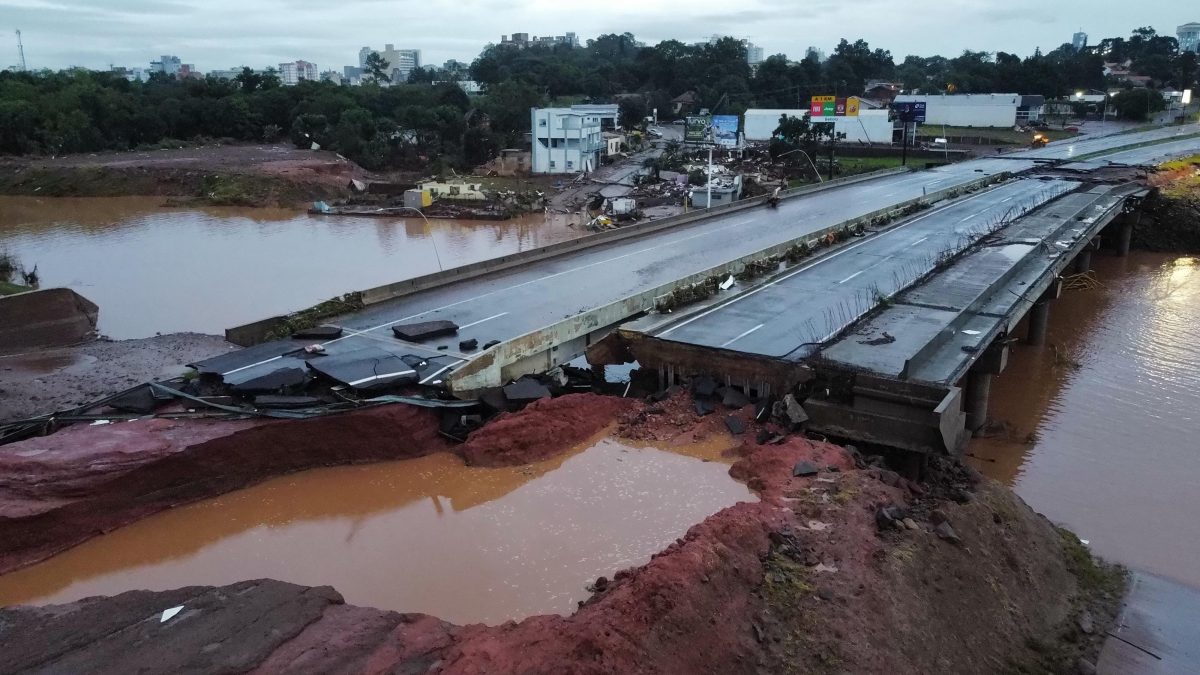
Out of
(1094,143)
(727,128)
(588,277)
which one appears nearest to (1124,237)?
(727,128)

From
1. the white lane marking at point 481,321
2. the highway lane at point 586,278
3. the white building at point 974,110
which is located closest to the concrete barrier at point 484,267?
the highway lane at point 586,278

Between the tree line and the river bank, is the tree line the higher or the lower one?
the higher one

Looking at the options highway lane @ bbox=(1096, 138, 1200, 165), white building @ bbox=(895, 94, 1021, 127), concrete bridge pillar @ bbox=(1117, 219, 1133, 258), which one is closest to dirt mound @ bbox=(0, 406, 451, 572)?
concrete bridge pillar @ bbox=(1117, 219, 1133, 258)

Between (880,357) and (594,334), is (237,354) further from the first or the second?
(880,357)

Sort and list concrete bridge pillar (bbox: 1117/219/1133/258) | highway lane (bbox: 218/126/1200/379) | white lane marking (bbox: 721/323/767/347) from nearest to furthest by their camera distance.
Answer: white lane marking (bbox: 721/323/767/347) → highway lane (bbox: 218/126/1200/379) → concrete bridge pillar (bbox: 1117/219/1133/258)

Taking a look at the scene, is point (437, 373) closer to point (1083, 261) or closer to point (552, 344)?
point (552, 344)

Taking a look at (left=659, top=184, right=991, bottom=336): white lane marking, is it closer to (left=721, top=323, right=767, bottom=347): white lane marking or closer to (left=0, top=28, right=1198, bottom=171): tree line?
(left=721, top=323, right=767, bottom=347): white lane marking

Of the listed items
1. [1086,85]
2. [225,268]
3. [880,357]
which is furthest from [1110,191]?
[1086,85]

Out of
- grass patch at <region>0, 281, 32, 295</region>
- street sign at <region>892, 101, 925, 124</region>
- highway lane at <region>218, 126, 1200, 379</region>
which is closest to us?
highway lane at <region>218, 126, 1200, 379</region>
